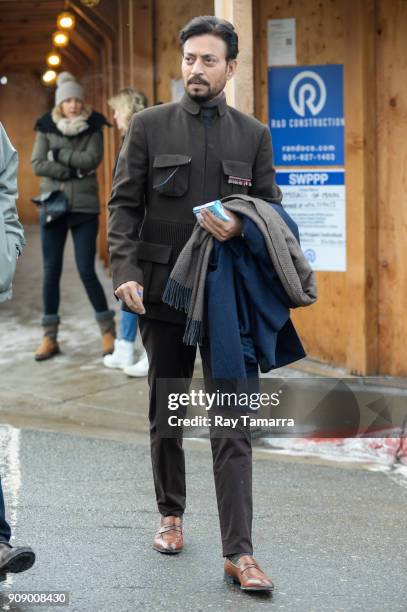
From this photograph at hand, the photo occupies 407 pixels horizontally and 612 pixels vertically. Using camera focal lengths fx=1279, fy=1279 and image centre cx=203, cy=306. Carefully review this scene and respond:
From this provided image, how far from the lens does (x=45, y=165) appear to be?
892 cm

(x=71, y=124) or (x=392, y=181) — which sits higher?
(x=71, y=124)

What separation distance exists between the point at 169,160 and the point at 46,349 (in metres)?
4.58

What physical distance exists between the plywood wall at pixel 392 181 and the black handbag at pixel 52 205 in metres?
2.27

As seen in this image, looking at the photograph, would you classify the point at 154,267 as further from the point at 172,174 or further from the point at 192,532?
the point at 192,532

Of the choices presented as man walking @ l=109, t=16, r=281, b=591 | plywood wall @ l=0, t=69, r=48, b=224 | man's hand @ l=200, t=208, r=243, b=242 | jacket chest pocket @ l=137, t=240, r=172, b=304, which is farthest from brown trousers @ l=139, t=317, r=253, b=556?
plywood wall @ l=0, t=69, r=48, b=224

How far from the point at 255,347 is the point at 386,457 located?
2349 millimetres

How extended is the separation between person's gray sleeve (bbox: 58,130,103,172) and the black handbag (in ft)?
0.72

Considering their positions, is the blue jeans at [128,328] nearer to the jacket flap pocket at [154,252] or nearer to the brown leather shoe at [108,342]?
the brown leather shoe at [108,342]

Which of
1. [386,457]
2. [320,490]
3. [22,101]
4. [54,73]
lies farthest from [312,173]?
[22,101]

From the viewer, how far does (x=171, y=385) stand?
16.1ft

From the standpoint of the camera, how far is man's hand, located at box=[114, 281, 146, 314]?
4668 millimetres

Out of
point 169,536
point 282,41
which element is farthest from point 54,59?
point 169,536

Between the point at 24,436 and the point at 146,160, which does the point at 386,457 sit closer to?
the point at 24,436

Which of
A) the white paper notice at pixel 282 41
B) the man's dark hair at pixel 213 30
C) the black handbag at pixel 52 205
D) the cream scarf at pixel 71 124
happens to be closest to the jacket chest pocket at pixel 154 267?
the man's dark hair at pixel 213 30
